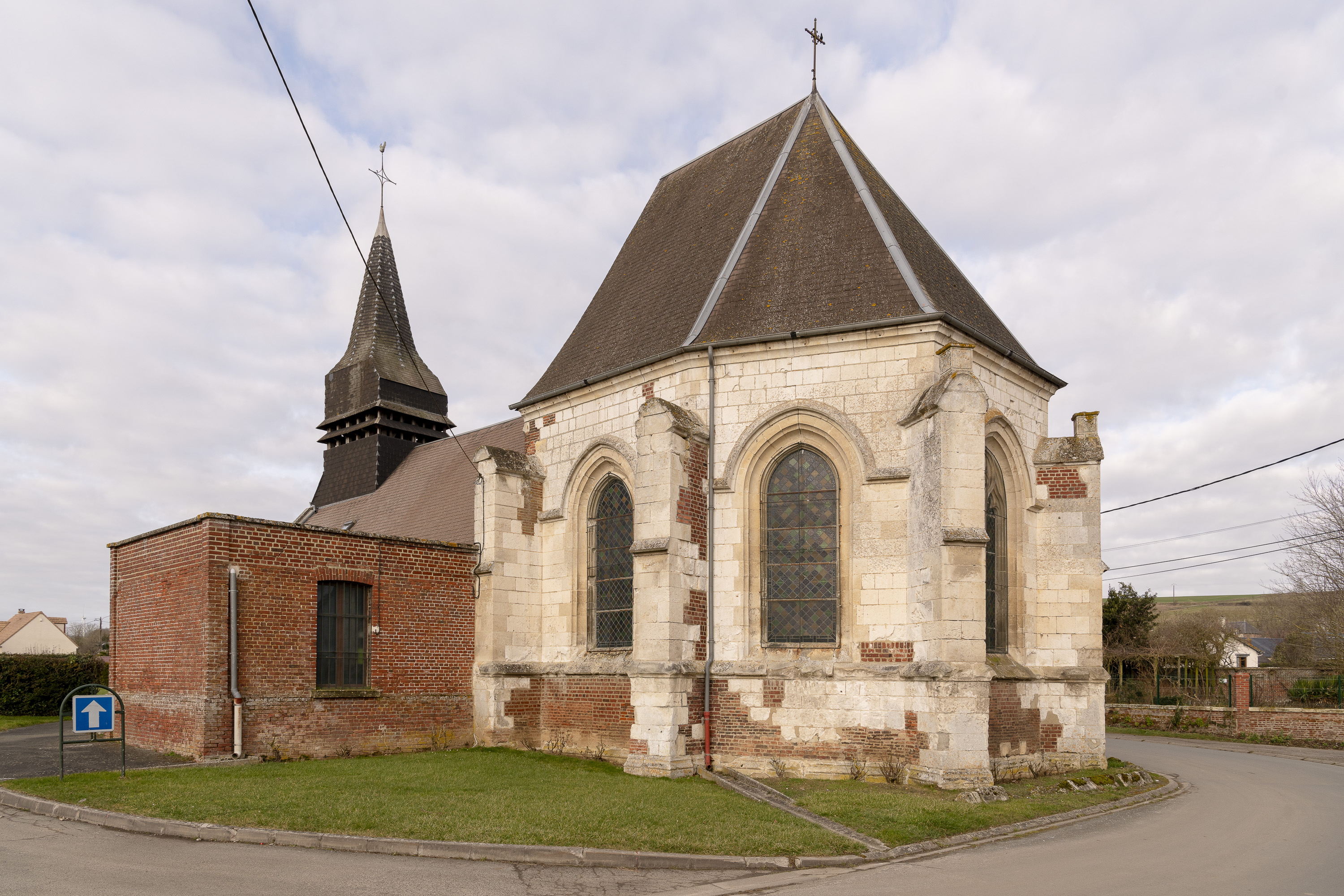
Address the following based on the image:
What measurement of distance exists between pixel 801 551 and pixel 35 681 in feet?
75.1

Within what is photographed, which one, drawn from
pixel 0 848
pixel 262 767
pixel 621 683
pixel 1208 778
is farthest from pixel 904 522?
pixel 0 848

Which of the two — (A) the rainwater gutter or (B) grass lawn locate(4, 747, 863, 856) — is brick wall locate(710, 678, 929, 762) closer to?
Answer: (A) the rainwater gutter

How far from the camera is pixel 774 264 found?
48.0 ft

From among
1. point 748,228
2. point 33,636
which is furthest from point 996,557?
point 33,636

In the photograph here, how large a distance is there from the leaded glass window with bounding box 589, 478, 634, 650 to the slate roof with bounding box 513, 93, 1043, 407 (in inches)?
82.5

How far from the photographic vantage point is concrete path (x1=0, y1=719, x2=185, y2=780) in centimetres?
1200

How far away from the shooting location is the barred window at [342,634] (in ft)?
47.9

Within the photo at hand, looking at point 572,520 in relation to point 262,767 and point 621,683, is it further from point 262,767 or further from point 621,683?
point 262,767

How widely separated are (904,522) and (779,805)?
416 cm

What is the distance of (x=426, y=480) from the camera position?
24.0 meters

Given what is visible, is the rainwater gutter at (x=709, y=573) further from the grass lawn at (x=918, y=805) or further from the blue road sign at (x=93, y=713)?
the blue road sign at (x=93, y=713)

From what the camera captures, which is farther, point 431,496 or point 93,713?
point 431,496

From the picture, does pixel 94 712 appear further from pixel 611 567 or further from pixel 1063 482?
pixel 1063 482

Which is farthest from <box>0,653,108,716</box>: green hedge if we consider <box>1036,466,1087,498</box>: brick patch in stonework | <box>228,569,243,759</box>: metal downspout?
<box>1036,466,1087,498</box>: brick patch in stonework
